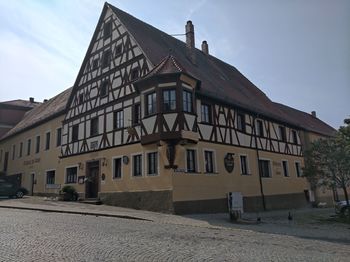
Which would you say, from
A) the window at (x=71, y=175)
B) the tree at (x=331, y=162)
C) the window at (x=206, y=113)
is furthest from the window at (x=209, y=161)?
the window at (x=71, y=175)

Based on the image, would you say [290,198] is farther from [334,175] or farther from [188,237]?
[188,237]

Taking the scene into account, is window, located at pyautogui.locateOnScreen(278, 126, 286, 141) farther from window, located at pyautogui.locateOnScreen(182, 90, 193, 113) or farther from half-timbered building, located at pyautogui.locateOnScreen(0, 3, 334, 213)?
window, located at pyautogui.locateOnScreen(182, 90, 193, 113)

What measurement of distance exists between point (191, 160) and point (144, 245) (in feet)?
33.1

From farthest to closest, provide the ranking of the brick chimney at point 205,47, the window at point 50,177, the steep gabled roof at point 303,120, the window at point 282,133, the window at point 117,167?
the steep gabled roof at point 303,120
the brick chimney at point 205,47
the window at point 282,133
the window at point 50,177
the window at point 117,167

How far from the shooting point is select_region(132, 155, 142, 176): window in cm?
1839

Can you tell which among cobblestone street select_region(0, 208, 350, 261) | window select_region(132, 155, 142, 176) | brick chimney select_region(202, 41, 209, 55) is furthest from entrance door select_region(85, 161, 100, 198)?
brick chimney select_region(202, 41, 209, 55)

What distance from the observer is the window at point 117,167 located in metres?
19.8

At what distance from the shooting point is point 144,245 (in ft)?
26.0

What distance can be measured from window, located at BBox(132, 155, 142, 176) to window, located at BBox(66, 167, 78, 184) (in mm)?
6910

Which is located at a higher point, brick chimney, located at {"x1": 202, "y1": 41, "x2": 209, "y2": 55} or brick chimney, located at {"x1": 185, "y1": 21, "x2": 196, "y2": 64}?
brick chimney, located at {"x1": 202, "y1": 41, "x2": 209, "y2": 55}

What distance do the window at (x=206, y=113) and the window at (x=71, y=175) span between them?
1047 cm

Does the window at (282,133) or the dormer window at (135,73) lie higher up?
the dormer window at (135,73)

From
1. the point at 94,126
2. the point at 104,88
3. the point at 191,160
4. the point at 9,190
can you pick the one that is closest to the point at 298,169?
the point at 191,160

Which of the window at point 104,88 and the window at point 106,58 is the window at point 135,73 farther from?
the window at point 106,58
